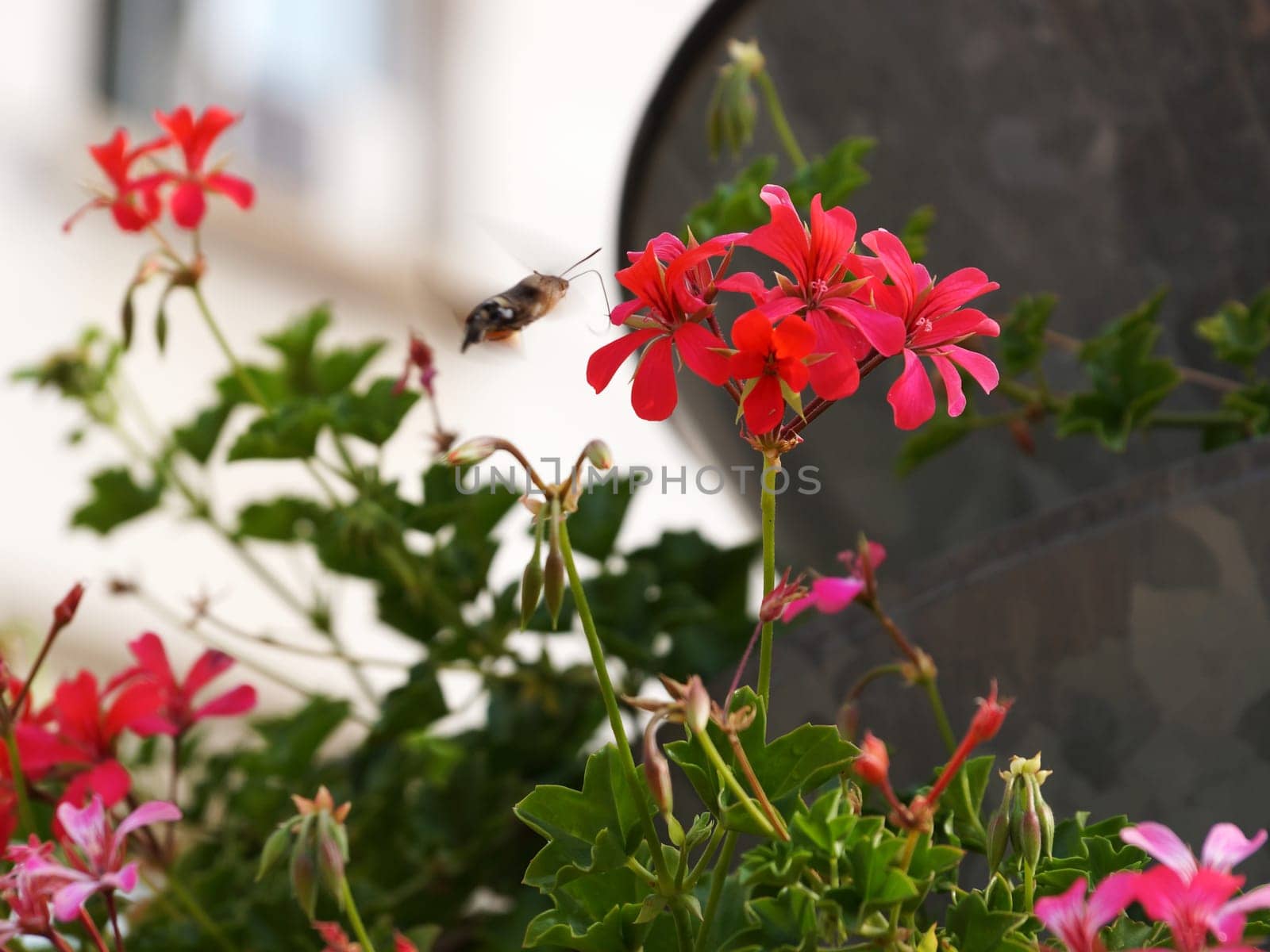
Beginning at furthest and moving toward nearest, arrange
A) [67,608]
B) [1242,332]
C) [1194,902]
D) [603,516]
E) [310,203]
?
[310,203], [603,516], [1242,332], [67,608], [1194,902]

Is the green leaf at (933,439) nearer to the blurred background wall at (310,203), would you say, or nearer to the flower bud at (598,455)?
the flower bud at (598,455)

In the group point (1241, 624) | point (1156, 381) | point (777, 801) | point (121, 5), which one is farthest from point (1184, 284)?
point (121, 5)

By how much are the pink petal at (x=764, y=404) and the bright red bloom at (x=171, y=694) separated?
0.20m

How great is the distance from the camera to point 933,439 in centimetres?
49

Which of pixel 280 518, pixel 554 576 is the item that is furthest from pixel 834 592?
pixel 280 518

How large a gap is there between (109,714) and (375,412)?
0.50 feet

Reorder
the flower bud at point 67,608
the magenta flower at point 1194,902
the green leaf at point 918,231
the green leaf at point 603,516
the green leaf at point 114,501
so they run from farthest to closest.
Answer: the green leaf at point 114,501, the green leaf at point 603,516, the green leaf at point 918,231, the flower bud at point 67,608, the magenta flower at point 1194,902

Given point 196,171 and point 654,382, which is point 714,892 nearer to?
point 654,382

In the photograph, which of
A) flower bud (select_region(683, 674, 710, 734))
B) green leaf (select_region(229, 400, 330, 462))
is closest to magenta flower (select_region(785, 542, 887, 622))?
flower bud (select_region(683, 674, 710, 734))

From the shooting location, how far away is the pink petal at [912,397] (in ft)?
0.97

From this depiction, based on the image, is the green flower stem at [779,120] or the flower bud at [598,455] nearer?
the flower bud at [598,455]

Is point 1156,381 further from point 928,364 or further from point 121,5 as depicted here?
point 121,5

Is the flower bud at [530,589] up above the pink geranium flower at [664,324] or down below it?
below

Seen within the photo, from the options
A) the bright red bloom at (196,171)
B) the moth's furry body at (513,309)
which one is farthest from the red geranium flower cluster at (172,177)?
the moth's furry body at (513,309)
